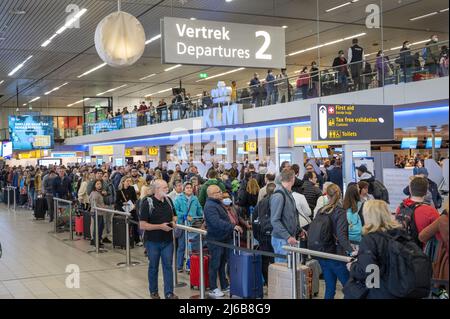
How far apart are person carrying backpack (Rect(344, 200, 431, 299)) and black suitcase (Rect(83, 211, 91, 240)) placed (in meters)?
9.42

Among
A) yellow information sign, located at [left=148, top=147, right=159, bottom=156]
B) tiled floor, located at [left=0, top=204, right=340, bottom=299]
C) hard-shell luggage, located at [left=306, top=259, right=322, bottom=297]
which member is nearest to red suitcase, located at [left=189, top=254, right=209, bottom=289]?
tiled floor, located at [left=0, top=204, right=340, bottom=299]

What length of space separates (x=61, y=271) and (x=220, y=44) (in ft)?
15.7

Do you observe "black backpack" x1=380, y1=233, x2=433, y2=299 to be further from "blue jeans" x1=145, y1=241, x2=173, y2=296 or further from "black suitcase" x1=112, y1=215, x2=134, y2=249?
"black suitcase" x1=112, y1=215, x2=134, y2=249

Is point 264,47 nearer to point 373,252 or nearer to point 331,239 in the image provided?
point 331,239

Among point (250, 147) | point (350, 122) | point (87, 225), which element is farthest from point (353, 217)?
point (250, 147)

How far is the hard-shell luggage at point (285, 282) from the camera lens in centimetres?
550

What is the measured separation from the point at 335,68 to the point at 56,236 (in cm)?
944

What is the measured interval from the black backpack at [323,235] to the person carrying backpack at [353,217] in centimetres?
90

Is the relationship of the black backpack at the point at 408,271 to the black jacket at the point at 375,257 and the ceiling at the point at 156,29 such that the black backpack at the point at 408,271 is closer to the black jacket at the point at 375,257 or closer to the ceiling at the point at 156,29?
the black jacket at the point at 375,257

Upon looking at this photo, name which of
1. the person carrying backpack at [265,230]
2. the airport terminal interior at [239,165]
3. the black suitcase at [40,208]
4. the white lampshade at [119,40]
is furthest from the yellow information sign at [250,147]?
the white lampshade at [119,40]

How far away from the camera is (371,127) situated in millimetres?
11414

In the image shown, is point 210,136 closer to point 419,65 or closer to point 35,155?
point 419,65

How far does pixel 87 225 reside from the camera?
1305cm
